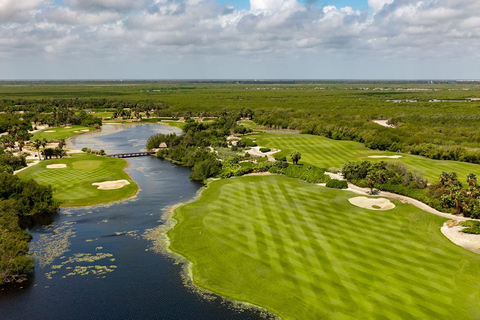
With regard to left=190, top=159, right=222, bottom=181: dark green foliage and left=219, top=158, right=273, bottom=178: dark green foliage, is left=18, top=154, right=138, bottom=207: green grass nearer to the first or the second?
left=190, top=159, right=222, bottom=181: dark green foliage

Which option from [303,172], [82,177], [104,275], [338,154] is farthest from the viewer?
[338,154]

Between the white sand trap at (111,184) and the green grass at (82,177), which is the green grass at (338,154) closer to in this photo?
the white sand trap at (111,184)

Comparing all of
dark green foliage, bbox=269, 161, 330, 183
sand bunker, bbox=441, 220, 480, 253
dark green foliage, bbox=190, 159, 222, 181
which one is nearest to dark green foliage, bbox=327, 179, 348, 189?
dark green foliage, bbox=269, 161, 330, 183

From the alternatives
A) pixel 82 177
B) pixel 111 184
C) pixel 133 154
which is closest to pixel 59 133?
pixel 133 154

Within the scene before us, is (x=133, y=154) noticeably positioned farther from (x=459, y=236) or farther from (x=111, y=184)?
(x=459, y=236)

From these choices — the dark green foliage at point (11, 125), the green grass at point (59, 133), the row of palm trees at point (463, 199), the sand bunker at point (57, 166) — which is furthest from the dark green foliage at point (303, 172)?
the dark green foliage at point (11, 125)

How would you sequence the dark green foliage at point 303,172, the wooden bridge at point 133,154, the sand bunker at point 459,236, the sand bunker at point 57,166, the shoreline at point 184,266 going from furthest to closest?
the wooden bridge at point 133,154 → the sand bunker at point 57,166 → the dark green foliage at point 303,172 → the sand bunker at point 459,236 → the shoreline at point 184,266
